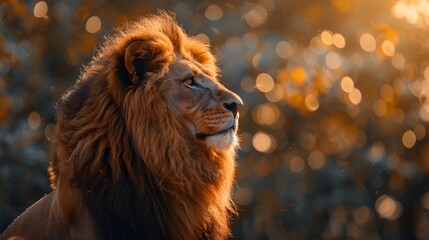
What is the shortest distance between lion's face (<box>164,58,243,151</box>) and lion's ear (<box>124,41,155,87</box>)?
0.13 metres

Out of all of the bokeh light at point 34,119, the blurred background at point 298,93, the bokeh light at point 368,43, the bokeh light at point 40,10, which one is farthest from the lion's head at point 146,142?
the bokeh light at point 368,43

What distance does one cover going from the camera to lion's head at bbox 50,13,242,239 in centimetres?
616

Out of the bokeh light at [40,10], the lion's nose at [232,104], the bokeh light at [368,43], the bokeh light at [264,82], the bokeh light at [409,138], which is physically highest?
the lion's nose at [232,104]

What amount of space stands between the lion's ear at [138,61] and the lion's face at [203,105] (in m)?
0.13

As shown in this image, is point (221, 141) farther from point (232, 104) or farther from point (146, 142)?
point (146, 142)

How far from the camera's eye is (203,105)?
626 centimetres

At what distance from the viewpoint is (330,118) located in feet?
41.5

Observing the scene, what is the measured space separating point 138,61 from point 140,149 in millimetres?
473

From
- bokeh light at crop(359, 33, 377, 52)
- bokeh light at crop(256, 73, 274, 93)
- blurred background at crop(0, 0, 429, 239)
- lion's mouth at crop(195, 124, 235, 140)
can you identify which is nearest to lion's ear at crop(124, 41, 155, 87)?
lion's mouth at crop(195, 124, 235, 140)

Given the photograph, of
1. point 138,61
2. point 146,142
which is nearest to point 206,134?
point 146,142

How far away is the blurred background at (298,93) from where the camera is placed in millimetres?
12008

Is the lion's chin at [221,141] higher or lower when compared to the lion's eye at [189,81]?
lower

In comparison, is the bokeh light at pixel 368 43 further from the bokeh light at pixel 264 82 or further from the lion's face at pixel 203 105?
the lion's face at pixel 203 105

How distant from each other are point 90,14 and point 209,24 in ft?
4.07
